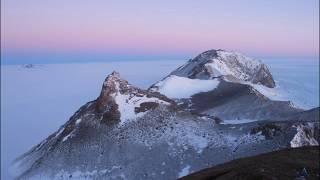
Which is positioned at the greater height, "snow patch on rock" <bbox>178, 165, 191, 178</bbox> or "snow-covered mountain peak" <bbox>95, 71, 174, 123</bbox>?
"snow-covered mountain peak" <bbox>95, 71, 174, 123</bbox>

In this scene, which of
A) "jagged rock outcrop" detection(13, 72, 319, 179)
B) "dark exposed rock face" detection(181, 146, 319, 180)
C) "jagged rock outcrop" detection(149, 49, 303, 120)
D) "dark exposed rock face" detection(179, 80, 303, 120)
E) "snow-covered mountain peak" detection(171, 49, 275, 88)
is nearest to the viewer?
"dark exposed rock face" detection(181, 146, 319, 180)

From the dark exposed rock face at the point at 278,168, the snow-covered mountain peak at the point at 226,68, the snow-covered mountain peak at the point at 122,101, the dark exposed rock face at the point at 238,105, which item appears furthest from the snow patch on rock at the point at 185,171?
the snow-covered mountain peak at the point at 226,68

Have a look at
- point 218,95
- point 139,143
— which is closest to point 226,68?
point 218,95

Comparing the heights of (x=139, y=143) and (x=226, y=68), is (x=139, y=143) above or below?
below

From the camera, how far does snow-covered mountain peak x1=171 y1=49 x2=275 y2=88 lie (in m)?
116

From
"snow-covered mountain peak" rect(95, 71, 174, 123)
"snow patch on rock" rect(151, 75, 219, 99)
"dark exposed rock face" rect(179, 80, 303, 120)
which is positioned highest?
"snow-covered mountain peak" rect(95, 71, 174, 123)

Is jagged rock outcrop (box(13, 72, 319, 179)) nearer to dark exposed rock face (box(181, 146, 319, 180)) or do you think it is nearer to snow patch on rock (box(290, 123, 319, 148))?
snow patch on rock (box(290, 123, 319, 148))

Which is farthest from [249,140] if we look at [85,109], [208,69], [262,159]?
[208,69]

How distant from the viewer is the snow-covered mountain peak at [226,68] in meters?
116

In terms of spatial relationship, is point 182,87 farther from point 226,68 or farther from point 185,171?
point 185,171

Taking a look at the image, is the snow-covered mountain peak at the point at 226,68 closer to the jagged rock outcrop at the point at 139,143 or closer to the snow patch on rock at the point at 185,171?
the jagged rock outcrop at the point at 139,143

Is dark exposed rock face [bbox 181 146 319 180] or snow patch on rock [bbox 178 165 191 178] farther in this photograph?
snow patch on rock [bbox 178 165 191 178]

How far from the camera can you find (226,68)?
124 meters

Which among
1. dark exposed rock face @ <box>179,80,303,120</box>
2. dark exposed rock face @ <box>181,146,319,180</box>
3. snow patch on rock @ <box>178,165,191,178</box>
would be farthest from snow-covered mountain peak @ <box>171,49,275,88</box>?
dark exposed rock face @ <box>181,146,319,180</box>
